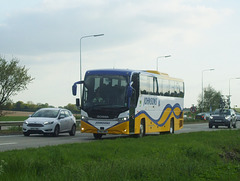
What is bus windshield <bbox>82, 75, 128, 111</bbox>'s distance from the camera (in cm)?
2367

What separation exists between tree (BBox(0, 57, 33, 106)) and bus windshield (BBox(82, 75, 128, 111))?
16.6m

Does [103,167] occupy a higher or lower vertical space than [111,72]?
lower

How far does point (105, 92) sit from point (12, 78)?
19.4 meters

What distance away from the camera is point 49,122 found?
26453 mm

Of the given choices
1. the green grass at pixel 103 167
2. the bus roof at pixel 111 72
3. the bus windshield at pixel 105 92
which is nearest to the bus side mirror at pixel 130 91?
the bus windshield at pixel 105 92

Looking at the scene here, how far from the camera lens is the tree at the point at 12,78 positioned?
1574 inches

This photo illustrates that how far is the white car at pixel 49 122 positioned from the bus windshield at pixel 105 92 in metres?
3.26

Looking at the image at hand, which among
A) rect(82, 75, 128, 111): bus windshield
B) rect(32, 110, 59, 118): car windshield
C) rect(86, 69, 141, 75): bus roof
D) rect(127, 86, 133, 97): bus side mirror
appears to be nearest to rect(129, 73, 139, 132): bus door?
rect(86, 69, 141, 75): bus roof

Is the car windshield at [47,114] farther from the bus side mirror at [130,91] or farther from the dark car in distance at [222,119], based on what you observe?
the dark car in distance at [222,119]

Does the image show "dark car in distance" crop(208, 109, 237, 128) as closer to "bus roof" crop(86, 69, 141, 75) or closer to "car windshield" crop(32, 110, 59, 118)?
"car windshield" crop(32, 110, 59, 118)

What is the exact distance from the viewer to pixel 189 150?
51.4 feet

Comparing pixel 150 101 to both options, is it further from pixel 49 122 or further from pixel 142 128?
pixel 49 122

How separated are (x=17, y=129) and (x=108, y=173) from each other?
82.2 ft

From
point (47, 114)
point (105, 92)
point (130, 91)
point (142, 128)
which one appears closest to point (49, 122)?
point (47, 114)
